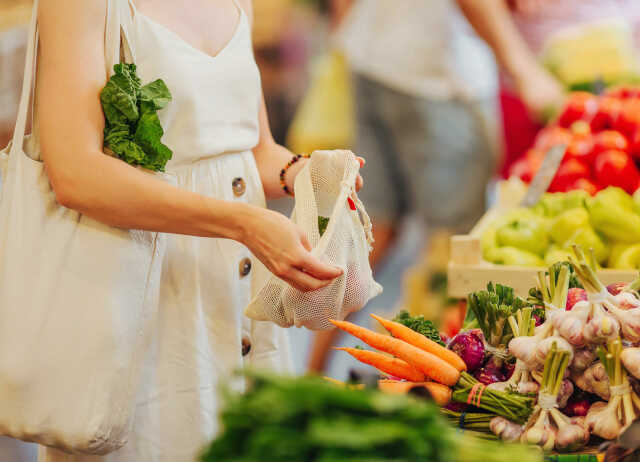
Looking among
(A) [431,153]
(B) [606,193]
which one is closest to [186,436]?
(B) [606,193]

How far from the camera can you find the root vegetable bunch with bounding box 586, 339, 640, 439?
1.15 m

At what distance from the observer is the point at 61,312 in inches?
49.5

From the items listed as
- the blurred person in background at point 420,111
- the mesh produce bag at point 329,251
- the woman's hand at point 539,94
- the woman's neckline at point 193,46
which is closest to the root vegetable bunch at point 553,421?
the mesh produce bag at point 329,251

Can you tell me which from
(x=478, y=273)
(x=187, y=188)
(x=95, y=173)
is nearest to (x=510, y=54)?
(x=478, y=273)

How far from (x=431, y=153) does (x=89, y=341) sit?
Answer: 7.84 feet

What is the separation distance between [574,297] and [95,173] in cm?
82

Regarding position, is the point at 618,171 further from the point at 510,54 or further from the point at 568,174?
the point at 510,54

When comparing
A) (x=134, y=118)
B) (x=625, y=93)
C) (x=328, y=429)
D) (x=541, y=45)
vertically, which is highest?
(x=541, y=45)

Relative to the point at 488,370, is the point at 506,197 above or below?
above

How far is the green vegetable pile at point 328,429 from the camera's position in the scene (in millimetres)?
753

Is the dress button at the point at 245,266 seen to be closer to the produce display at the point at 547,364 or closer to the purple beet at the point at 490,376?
the produce display at the point at 547,364

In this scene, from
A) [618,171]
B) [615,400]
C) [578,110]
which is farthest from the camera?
[578,110]

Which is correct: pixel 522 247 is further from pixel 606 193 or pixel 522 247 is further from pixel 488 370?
pixel 488 370

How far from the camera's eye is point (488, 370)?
4.29 ft
